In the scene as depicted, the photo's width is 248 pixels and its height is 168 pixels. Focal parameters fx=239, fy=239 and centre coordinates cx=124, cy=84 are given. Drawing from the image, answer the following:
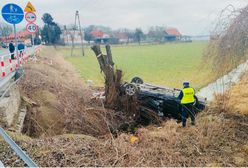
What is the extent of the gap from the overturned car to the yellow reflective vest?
1278 mm

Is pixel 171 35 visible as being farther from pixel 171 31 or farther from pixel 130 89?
pixel 130 89

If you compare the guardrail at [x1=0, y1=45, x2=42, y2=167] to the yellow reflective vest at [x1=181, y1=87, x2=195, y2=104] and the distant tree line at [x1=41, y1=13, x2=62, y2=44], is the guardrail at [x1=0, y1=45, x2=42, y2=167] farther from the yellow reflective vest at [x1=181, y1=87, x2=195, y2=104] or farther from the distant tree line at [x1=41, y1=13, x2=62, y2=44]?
the distant tree line at [x1=41, y1=13, x2=62, y2=44]

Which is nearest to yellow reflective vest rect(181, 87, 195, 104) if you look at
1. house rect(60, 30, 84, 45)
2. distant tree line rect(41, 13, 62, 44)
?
house rect(60, 30, 84, 45)

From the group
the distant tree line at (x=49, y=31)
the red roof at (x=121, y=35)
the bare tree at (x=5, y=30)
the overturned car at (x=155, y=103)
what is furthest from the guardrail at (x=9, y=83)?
the red roof at (x=121, y=35)

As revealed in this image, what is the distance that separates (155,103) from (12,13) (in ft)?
20.7

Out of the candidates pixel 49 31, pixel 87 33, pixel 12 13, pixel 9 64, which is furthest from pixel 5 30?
pixel 87 33

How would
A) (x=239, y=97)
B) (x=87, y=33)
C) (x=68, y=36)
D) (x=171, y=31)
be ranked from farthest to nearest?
(x=171, y=31) → (x=87, y=33) → (x=68, y=36) → (x=239, y=97)

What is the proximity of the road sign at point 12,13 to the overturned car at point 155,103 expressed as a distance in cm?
467

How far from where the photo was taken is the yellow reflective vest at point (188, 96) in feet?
25.3

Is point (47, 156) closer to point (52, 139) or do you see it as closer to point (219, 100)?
point (52, 139)

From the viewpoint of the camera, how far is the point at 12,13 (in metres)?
8.51

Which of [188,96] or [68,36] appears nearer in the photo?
[188,96]

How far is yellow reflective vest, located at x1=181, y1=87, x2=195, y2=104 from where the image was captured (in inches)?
304

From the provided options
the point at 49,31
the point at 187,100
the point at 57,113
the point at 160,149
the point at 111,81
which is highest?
the point at 49,31
